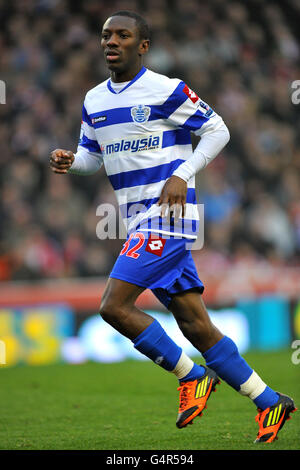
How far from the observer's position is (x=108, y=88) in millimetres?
4750

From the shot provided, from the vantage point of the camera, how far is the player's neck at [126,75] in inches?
184

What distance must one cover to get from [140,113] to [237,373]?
1.52 meters

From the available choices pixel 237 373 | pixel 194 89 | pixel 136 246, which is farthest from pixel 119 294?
pixel 194 89

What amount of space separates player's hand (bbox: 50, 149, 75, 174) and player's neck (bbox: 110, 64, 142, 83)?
0.50 metres

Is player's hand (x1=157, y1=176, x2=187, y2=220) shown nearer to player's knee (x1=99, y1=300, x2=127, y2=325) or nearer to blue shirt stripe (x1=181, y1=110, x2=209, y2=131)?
blue shirt stripe (x1=181, y1=110, x2=209, y2=131)

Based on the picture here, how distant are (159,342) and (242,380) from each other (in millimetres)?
503

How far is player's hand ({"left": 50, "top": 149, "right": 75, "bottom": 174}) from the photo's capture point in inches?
182

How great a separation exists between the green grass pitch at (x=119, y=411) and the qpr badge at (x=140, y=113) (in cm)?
177

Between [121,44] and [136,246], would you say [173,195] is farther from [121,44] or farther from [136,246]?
[121,44]

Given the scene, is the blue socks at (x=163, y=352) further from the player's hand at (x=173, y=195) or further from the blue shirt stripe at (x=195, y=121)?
the blue shirt stripe at (x=195, y=121)

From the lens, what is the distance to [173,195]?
4.41 metres

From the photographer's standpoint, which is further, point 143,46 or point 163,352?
point 143,46

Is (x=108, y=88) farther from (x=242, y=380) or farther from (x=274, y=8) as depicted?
(x=274, y=8)

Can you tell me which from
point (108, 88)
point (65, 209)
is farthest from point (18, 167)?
point (108, 88)
